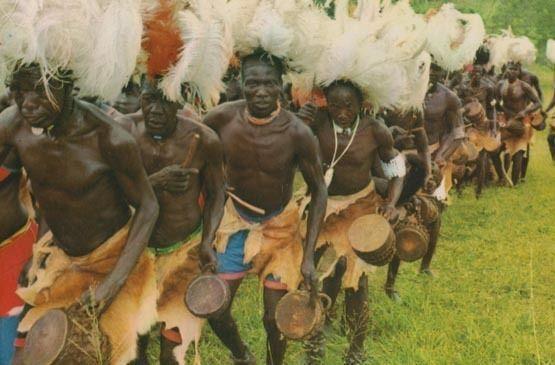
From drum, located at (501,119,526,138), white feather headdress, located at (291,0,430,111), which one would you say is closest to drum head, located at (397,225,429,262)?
white feather headdress, located at (291,0,430,111)

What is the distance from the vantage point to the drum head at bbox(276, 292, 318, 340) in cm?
432

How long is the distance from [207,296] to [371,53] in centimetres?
190

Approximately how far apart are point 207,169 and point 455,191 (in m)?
8.77

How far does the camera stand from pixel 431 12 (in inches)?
320

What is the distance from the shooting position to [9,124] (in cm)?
346

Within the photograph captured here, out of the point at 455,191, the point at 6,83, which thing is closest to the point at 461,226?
the point at 455,191

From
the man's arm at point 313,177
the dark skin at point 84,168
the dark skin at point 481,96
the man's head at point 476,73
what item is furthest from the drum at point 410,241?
the man's head at point 476,73

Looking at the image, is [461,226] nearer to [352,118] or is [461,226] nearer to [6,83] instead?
[352,118]

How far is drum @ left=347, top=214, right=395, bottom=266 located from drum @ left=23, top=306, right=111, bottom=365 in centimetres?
225

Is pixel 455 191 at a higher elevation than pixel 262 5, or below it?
below

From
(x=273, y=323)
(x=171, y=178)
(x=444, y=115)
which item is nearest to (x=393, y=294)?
(x=444, y=115)

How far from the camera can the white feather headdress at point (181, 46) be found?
406 centimetres

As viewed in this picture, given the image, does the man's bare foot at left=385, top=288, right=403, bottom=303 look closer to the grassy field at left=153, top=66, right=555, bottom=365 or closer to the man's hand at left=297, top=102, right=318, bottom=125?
the grassy field at left=153, top=66, right=555, bottom=365

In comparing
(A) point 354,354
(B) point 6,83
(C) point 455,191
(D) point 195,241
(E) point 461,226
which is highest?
(B) point 6,83
